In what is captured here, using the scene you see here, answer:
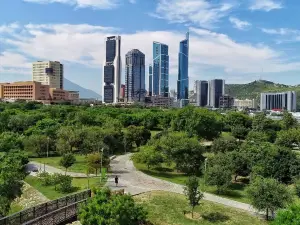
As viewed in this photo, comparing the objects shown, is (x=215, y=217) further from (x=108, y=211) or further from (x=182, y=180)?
(x=182, y=180)

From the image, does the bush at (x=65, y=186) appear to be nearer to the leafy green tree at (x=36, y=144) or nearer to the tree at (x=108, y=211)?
the tree at (x=108, y=211)

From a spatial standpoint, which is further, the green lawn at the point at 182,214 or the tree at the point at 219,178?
the tree at the point at 219,178

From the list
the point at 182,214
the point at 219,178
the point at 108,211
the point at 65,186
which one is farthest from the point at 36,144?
the point at 108,211

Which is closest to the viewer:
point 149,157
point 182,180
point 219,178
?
point 219,178

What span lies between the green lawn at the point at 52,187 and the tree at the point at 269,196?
47.7 feet

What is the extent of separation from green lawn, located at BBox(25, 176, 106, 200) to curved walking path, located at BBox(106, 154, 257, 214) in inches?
55.2

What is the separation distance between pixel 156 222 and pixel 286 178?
2162 cm

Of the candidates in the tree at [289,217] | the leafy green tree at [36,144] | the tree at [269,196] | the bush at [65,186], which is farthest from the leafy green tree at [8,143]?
the tree at [289,217]

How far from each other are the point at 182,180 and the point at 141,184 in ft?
19.5

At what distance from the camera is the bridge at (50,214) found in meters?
20.2

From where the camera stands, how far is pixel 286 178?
40.4m

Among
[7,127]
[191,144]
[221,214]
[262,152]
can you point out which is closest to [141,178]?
[191,144]

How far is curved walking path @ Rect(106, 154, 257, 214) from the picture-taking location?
31.5 metres

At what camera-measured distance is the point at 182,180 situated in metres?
39.4
